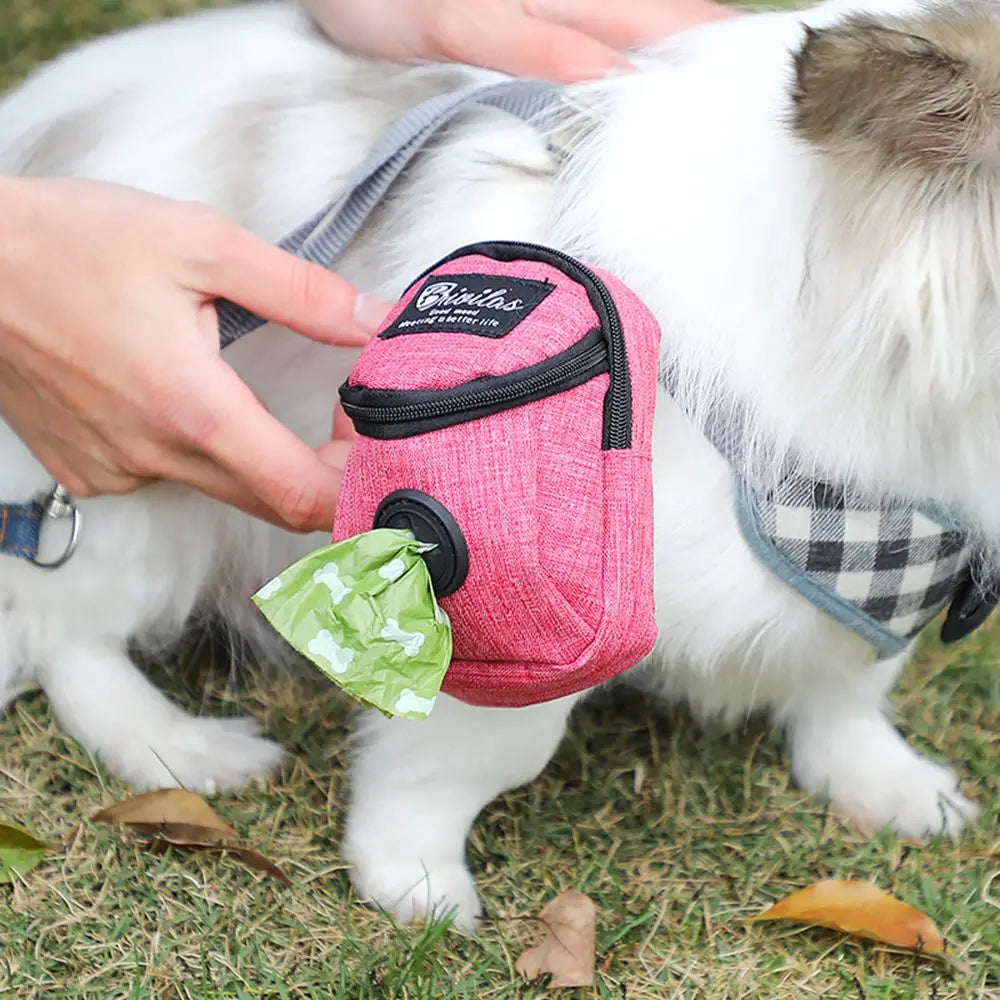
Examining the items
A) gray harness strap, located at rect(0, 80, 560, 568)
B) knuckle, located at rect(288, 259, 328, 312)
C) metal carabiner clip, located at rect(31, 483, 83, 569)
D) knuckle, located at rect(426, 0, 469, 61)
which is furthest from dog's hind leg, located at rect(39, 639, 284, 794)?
knuckle, located at rect(426, 0, 469, 61)

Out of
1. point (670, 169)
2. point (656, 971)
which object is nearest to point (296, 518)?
point (670, 169)

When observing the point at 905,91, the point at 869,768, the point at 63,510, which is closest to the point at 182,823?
the point at 63,510

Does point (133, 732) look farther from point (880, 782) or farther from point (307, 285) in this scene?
Answer: point (880, 782)

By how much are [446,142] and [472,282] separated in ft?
1.37

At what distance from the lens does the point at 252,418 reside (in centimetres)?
132

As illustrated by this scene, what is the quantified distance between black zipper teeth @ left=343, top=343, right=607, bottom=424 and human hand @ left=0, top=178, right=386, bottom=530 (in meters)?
0.36

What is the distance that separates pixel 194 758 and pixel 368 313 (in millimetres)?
734

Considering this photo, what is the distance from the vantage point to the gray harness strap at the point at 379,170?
4.44 feet

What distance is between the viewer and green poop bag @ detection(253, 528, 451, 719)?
3.04 ft

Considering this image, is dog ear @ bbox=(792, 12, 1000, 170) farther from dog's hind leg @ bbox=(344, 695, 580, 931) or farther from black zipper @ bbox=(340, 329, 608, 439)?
dog's hind leg @ bbox=(344, 695, 580, 931)

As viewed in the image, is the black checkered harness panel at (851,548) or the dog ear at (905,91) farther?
the black checkered harness panel at (851,548)

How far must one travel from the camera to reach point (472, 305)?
1018mm

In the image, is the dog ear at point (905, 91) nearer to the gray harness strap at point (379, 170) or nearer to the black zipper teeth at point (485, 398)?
the black zipper teeth at point (485, 398)

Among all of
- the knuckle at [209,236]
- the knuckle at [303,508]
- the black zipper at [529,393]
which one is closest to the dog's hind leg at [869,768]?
the knuckle at [303,508]
